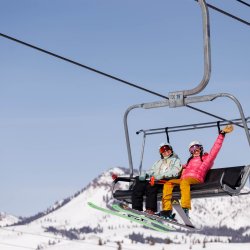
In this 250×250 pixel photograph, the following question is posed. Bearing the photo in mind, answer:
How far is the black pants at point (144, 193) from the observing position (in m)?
13.5

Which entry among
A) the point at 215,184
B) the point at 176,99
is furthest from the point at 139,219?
the point at 176,99

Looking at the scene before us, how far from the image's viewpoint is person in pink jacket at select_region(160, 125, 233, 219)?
12.9 meters

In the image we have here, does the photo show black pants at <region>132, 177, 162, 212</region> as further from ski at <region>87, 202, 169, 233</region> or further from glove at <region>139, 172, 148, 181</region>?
ski at <region>87, 202, 169, 233</region>

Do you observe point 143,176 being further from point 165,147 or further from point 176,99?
point 176,99

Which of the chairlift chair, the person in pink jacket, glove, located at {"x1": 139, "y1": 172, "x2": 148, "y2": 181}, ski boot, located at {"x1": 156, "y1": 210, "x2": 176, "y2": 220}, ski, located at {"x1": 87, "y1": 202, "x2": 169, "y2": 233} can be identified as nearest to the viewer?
the chairlift chair

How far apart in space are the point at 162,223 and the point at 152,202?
20.7 inches

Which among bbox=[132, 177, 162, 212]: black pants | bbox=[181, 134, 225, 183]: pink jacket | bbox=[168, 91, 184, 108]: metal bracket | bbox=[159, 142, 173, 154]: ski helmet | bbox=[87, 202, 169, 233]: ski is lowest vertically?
bbox=[87, 202, 169, 233]: ski

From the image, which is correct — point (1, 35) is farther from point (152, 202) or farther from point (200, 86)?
point (152, 202)

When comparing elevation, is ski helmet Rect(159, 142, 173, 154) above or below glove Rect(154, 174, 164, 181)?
above

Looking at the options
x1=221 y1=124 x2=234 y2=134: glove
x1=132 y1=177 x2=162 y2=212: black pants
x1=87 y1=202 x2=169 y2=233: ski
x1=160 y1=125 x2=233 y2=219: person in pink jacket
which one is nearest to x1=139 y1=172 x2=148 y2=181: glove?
x1=132 y1=177 x2=162 y2=212: black pants

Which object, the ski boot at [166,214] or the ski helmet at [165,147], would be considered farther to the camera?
the ski helmet at [165,147]

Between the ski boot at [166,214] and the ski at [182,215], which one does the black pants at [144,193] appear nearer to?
the ski boot at [166,214]

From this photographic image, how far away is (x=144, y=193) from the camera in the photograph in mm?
13812

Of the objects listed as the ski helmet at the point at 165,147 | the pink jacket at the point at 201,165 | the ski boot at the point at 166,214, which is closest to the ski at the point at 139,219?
the ski boot at the point at 166,214
